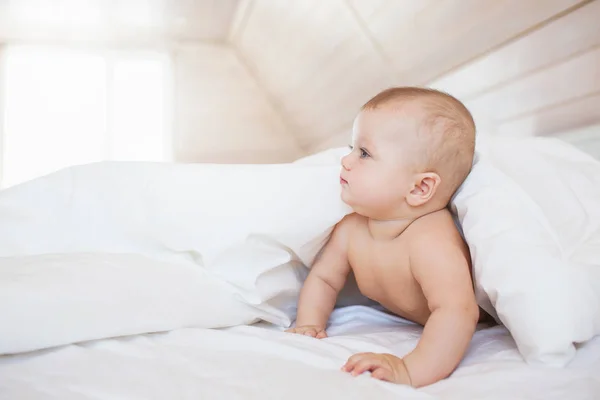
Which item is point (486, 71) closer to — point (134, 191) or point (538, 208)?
point (538, 208)

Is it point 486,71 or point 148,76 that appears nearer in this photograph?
point 486,71

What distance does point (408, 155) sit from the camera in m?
0.90

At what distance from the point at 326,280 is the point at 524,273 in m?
0.38

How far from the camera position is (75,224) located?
92cm

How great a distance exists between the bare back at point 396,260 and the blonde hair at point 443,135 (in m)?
0.07

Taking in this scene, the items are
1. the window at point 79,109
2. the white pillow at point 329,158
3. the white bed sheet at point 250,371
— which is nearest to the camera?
the white bed sheet at point 250,371

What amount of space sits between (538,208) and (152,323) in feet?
1.93

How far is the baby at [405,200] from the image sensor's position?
0.86m

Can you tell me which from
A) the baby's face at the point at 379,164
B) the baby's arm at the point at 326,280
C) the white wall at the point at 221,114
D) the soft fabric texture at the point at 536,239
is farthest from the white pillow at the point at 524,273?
the white wall at the point at 221,114

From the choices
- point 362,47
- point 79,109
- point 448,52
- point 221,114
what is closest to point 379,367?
point 448,52

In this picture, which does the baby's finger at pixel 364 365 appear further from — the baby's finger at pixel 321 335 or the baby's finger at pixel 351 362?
the baby's finger at pixel 321 335

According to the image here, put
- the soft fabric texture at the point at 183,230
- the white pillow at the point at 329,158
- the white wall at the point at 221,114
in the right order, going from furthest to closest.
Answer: the white wall at the point at 221,114 < the white pillow at the point at 329,158 < the soft fabric texture at the point at 183,230

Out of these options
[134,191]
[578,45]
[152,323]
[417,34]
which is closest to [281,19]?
[417,34]

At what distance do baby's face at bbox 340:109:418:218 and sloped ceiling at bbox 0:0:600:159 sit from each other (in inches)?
27.3
